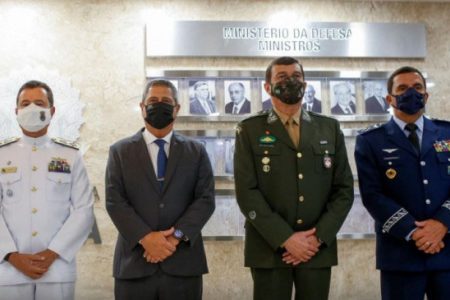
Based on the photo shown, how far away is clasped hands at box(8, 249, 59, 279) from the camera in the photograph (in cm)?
270

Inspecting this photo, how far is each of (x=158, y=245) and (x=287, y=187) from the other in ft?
2.40

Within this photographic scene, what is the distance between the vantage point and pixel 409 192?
9.43 feet

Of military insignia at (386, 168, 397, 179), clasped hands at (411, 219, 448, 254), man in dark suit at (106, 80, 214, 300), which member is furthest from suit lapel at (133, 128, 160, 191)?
clasped hands at (411, 219, 448, 254)

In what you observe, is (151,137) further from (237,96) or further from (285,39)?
Answer: (285,39)

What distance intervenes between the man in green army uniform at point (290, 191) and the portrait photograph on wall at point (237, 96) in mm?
1522

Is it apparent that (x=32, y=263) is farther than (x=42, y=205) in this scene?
No

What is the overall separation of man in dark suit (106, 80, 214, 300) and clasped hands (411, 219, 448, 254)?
1106 mm

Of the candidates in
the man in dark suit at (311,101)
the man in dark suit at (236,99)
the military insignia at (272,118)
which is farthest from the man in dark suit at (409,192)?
the man in dark suit at (236,99)

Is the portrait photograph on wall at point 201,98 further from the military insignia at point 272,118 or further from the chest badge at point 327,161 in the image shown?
the chest badge at point 327,161

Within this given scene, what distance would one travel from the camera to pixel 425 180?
2857 mm

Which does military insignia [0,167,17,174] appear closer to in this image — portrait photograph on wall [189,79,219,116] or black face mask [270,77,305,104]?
black face mask [270,77,305,104]

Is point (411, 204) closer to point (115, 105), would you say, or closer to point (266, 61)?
point (266, 61)

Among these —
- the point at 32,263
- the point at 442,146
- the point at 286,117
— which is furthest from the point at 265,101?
the point at 32,263

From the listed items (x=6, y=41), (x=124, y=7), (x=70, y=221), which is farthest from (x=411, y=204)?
(x=6, y=41)
